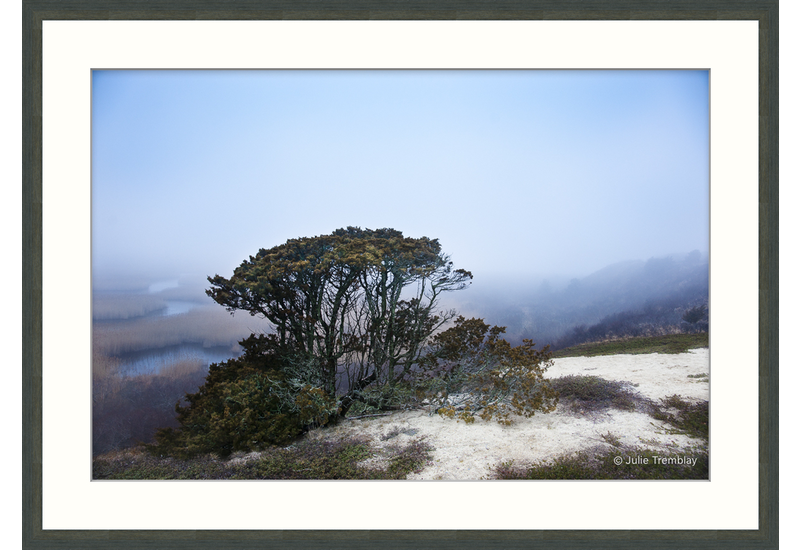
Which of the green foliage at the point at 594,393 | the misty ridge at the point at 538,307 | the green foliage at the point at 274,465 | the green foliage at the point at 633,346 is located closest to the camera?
the green foliage at the point at 274,465

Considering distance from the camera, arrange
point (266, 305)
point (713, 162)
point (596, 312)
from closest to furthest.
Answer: point (713, 162) → point (266, 305) → point (596, 312)

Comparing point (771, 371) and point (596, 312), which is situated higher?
point (596, 312)

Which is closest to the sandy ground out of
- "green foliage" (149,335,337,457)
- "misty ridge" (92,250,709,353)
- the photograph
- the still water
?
the photograph

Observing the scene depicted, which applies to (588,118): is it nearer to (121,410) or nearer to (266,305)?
(266,305)

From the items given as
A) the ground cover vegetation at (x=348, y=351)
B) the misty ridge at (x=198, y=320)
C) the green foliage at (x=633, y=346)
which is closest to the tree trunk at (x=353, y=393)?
the ground cover vegetation at (x=348, y=351)

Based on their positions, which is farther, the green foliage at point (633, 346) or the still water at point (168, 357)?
the green foliage at point (633, 346)

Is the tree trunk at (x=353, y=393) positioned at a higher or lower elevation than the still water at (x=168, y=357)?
lower

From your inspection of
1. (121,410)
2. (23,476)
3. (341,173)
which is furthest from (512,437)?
(23,476)

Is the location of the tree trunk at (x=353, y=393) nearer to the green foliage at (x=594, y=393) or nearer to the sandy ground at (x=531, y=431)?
the sandy ground at (x=531, y=431)
